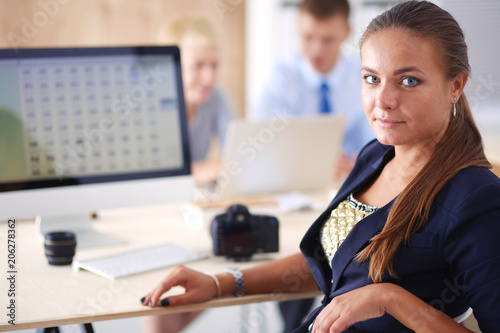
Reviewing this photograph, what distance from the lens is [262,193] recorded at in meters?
2.40

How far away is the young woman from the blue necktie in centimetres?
191

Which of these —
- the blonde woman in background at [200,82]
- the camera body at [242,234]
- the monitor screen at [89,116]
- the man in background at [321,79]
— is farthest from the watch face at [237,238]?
the man in background at [321,79]

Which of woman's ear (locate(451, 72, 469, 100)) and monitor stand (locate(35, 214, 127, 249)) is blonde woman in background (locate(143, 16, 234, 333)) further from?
woman's ear (locate(451, 72, 469, 100))

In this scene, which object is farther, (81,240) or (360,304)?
(81,240)

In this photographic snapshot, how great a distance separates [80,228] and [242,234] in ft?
1.81

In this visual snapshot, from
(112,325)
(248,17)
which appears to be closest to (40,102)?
(112,325)

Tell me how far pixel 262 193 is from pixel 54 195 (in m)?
0.86

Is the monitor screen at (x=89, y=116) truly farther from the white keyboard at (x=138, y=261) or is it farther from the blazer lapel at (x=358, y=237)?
the blazer lapel at (x=358, y=237)

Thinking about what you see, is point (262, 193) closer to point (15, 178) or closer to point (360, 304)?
point (15, 178)

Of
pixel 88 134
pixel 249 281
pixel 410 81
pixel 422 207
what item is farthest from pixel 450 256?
pixel 88 134

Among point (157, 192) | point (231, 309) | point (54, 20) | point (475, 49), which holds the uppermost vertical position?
point (54, 20)

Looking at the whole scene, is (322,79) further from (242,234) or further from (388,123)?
(388,123)

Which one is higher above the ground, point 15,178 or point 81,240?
point 15,178

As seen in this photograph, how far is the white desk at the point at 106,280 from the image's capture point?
1.35 metres
